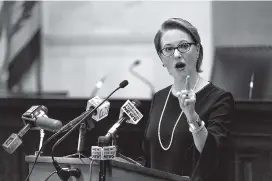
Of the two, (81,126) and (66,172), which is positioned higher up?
(81,126)


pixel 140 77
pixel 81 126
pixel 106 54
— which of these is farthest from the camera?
pixel 106 54

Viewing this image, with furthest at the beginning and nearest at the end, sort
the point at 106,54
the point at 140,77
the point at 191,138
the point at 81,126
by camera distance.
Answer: the point at 106,54 < the point at 140,77 < the point at 191,138 < the point at 81,126

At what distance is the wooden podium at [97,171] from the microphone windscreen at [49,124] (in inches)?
4.6

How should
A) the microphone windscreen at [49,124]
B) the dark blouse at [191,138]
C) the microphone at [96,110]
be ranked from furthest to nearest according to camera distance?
the dark blouse at [191,138] < the microphone at [96,110] < the microphone windscreen at [49,124]

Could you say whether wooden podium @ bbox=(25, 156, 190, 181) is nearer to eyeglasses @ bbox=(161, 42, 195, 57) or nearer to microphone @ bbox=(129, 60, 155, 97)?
eyeglasses @ bbox=(161, 42, 195, 57)

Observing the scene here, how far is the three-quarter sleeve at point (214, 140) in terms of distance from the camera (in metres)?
1.71

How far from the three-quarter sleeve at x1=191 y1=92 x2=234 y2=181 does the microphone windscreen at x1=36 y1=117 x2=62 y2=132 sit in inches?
21.1

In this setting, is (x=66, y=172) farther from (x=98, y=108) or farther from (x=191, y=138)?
(x=191, y=138)

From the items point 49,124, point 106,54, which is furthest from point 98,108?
point 106,54

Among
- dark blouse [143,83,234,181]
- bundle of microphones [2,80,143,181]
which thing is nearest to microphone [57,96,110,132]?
bundle of microphones [2,80,143,181]

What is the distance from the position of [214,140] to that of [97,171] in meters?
0.46

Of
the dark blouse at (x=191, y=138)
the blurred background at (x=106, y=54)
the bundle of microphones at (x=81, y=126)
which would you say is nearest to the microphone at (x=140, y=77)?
the blurred background at (x=106, y=54)

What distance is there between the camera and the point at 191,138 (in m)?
1.83

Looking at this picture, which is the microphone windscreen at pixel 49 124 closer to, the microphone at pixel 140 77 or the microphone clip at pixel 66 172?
the microphone clip at pixel 66 172
